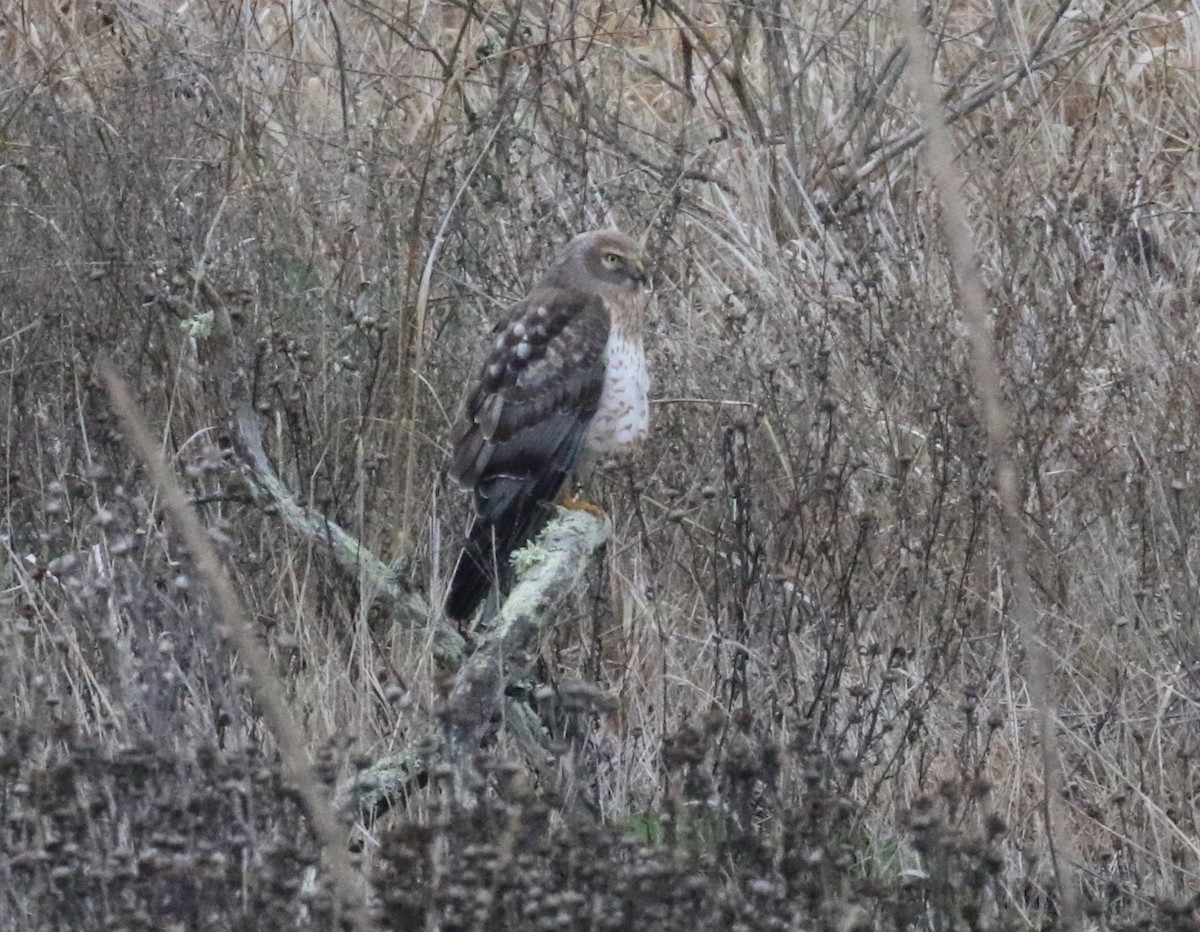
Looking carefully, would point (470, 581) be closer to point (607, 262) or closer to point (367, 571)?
point (367, 571)

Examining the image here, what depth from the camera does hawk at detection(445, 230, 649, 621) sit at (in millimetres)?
4402

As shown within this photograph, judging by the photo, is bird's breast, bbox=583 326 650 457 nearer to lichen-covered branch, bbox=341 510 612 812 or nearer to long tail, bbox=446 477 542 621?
long tail, bbox=446 477 542 621

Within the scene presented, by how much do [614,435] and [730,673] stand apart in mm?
773

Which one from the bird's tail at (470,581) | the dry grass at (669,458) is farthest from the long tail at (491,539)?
the dry grass at (669,458)

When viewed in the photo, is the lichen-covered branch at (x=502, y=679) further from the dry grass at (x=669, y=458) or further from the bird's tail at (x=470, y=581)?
the bird's tail at (x=470, y=581)

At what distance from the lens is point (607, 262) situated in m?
4.73

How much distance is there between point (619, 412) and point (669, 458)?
478 mm

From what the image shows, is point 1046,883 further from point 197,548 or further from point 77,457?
point 77,457

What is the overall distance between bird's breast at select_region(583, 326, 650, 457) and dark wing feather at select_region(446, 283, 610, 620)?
0.02 meters

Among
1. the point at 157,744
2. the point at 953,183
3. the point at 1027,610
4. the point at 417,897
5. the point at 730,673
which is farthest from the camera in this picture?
the point at 730,673

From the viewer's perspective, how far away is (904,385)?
4.93 meters

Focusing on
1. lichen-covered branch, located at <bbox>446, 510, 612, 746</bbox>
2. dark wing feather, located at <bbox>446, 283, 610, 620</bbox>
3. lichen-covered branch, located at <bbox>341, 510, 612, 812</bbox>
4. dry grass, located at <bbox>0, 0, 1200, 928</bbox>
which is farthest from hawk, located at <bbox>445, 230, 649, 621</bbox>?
lichen-covered branch, located at <bbox>341, 510, 612, 812</bbox>

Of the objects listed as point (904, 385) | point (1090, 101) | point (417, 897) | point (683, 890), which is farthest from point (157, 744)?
point (1090, 101)

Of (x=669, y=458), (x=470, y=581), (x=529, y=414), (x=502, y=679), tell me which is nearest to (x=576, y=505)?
(x=529, y=414)
